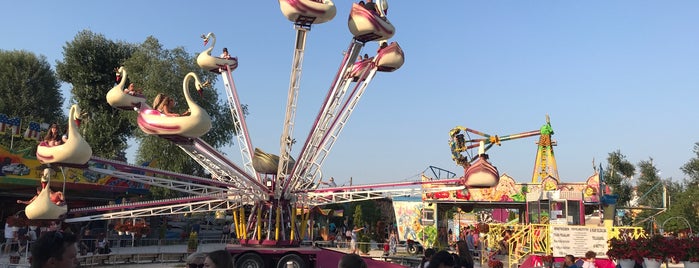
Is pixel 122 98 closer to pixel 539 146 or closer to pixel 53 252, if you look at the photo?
pixel 53 252

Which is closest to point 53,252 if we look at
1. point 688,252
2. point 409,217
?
point 688,252

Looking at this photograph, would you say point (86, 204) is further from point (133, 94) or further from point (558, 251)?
point (558, 251)

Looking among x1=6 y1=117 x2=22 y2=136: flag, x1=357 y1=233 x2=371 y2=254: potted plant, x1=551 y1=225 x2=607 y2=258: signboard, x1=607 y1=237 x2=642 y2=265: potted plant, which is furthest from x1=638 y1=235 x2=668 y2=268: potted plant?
x1=6 y1=117 x2=22 y2=136: flag

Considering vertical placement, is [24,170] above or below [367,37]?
below

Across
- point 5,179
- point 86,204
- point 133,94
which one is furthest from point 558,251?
point 86,204

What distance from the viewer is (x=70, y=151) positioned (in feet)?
41.4

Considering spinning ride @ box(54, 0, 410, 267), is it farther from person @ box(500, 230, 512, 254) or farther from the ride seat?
person @ box(500, 230, 512, 254)

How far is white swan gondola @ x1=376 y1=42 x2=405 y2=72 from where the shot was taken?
1658 cm

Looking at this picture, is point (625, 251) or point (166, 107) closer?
point (625, 251)

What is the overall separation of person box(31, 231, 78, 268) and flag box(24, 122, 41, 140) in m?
26.7

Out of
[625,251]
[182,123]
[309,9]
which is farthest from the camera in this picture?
[309,9]

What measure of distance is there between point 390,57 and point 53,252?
13.4 meters

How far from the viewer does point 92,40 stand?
40.6 metres

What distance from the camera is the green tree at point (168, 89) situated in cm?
3469
